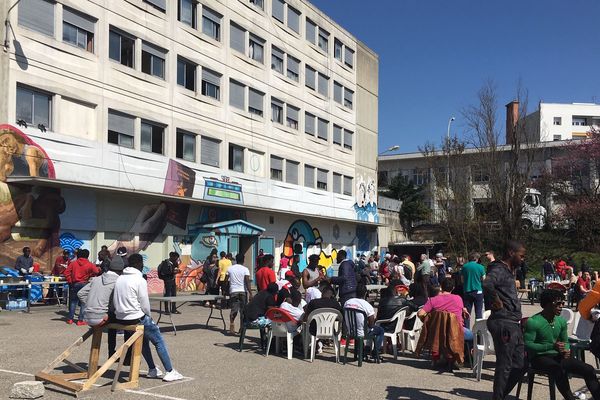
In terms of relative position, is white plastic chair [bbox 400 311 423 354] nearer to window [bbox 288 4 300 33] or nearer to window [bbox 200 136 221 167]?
window [bbox 200 136 221 167]

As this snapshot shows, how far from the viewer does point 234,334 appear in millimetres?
13992

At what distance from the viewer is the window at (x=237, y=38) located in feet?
103

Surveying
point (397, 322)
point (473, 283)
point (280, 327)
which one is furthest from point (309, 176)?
point (280, 327)

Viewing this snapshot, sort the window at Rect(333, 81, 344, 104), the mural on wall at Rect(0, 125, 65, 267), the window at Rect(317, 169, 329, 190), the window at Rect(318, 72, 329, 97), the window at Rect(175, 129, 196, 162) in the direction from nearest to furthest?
the mural on wall at Rect(0, 125, 65, 267), the window at Rect(175, 129, 196, 162), the window at Rect(317, 169, 329, 190), the window at Rect(318, 72, 329, 97), the window at Rect(333, 81, 344, 104)

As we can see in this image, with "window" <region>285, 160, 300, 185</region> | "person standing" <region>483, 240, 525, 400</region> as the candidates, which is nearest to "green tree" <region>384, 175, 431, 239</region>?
"window" <region>285, 160, 300, 185</region>

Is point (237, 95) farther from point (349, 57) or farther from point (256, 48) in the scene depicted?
point (349, 57)

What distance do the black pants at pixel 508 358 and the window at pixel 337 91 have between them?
1410 inches

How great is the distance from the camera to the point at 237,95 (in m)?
31.5

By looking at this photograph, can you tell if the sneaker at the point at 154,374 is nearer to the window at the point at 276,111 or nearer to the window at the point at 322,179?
the window at the point at 276,111

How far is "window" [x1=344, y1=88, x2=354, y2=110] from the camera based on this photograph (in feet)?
144

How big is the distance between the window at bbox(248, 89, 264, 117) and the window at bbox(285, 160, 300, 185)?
12.6 ft

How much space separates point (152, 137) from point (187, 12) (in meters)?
6.19

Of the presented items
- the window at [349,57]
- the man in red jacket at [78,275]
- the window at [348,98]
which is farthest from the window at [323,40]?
the man in red jacket at [78,275]

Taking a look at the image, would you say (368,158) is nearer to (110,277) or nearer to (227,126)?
(227,126)
